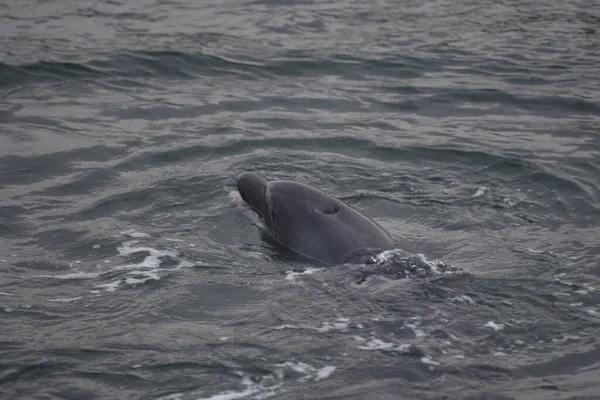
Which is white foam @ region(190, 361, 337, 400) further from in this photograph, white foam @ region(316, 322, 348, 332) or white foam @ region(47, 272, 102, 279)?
white foam @ region(47, 272, 102, 279)

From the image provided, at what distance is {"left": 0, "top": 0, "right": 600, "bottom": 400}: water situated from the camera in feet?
22.8

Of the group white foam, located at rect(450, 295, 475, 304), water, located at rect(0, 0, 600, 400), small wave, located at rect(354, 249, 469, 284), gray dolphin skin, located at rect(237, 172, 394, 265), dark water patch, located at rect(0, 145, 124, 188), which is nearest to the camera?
water, located at rect(0, 0, 600, 400)

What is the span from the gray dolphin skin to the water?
21cm

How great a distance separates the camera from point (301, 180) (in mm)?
11703

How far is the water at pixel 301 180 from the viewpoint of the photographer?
22.8 ft

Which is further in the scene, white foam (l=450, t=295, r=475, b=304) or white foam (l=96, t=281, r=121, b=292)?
white foam (l=96, t=281, r=121, b=292)

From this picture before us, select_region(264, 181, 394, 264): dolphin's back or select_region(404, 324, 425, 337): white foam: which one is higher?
select_region(264, 181, 394, 264): dolphin's back

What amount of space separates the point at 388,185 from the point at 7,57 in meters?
8.20

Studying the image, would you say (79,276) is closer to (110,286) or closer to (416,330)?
(110,286)

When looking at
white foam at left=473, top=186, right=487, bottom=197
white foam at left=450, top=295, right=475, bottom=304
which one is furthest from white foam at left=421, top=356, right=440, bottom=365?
white foam at left=473, top=186, right=487, bottom=197

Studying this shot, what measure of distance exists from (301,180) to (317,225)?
2781 mm

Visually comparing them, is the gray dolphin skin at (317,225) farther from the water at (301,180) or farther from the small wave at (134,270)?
the small wave at (134,270)

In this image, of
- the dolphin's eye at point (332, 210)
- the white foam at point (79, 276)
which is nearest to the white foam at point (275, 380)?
the dolphin's eye at point (332, 210)

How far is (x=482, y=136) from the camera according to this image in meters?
13.7
